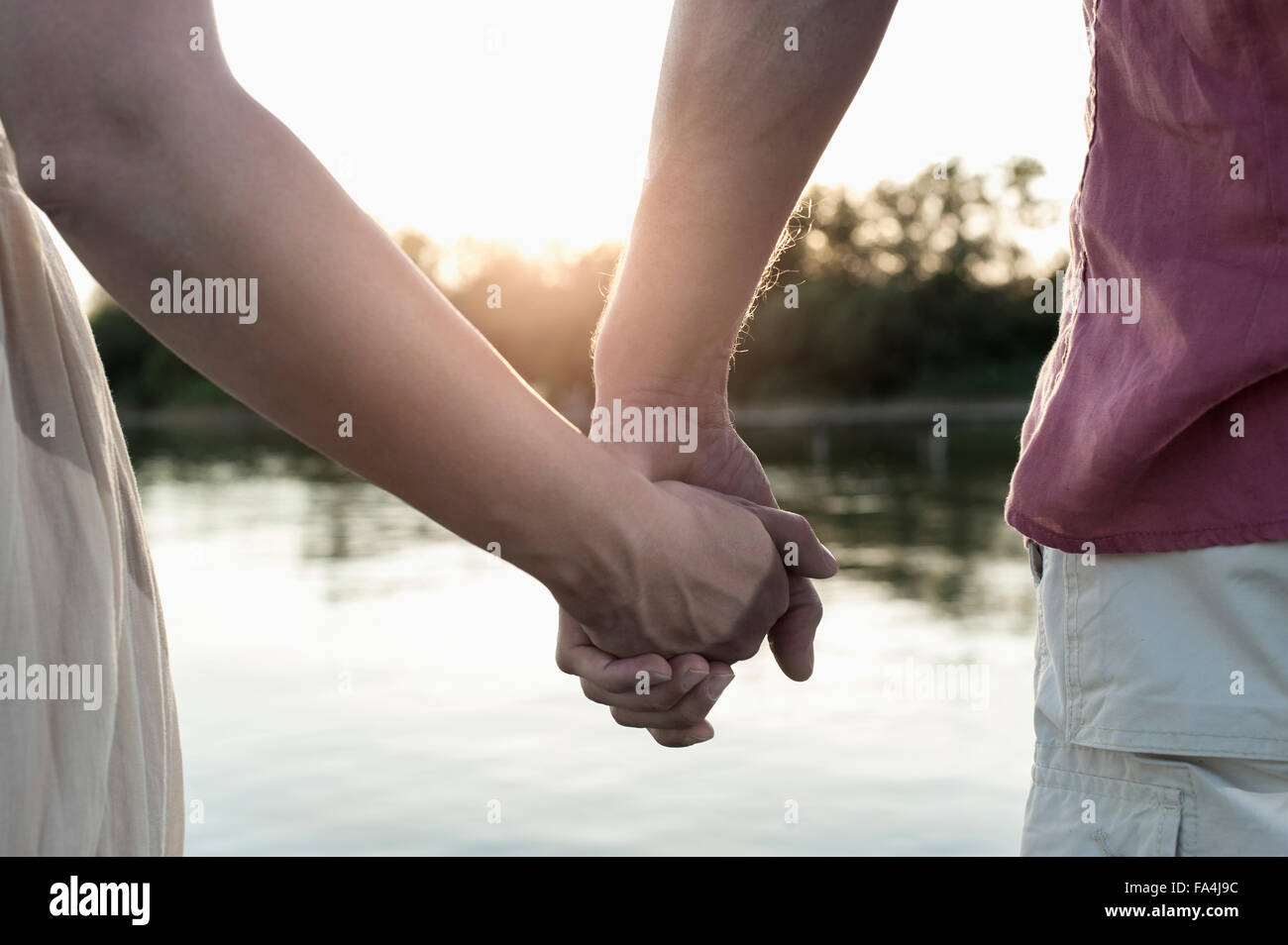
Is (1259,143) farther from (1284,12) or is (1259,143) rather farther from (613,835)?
(613,835)

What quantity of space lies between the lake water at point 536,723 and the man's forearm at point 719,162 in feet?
11.7

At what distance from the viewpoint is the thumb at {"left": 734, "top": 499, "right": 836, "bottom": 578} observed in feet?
6.07

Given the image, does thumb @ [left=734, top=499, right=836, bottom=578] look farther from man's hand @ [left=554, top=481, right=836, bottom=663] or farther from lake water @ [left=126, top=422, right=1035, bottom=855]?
lake water @ [left=126, top=422, right=1035, bottom=855]

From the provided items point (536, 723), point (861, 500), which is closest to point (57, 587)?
point (536, 723)

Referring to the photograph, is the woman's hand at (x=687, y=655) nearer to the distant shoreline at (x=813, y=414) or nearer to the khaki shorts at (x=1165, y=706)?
the khaki shorts at (x=1165, y=706)

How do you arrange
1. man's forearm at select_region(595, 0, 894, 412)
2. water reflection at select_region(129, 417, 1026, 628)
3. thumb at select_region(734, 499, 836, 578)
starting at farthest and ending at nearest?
1. water reflection at select_region(129, 417, 1026, 628)
2. thumb at select_region(734, 499, 836, 578)
3. man's forearm at select_region(595, 0, 894, 412)

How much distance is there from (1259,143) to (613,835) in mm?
4464

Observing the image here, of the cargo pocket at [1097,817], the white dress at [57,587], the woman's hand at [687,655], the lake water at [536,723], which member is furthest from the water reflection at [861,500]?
the white dress at [57,587]

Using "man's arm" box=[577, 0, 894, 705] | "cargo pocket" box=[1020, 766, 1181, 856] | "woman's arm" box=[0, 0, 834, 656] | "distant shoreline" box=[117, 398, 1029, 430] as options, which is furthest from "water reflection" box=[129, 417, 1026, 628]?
"woman's arm" box=[0, 0, 834, 656]

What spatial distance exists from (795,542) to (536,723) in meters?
5.23

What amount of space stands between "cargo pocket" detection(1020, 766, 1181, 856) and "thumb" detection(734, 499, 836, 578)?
0.51 meters

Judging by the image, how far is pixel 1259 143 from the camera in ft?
3.98

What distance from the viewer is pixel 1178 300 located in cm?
126

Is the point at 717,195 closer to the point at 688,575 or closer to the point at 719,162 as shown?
the point at 719,162
